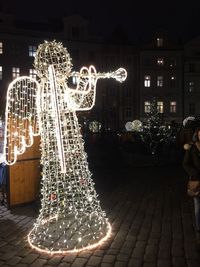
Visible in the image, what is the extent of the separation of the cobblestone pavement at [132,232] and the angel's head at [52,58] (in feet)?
10.5

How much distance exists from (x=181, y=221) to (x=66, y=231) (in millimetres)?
2577

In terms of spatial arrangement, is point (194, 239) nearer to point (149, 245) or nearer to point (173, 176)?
point (149, 245)

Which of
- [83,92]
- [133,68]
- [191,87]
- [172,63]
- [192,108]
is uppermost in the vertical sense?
[172,63]

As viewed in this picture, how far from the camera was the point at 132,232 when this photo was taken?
22.9 ft

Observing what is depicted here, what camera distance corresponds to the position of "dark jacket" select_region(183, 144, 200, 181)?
632 cm

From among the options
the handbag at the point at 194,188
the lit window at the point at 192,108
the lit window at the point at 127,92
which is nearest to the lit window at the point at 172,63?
the lit window at the point at 192,108

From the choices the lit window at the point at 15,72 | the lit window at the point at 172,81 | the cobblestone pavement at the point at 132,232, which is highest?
the lit window at the point at 15,72

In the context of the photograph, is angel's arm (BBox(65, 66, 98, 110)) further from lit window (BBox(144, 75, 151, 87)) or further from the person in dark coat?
lit window (BBox(144, 75, 151, 87))

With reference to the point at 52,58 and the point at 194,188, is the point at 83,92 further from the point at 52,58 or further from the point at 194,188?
the point at 194,188

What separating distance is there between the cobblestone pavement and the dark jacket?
1.22 metres

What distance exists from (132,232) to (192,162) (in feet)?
5.99

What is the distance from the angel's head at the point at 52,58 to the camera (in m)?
6.58

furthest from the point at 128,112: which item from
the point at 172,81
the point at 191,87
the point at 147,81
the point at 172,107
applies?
the point at 191,87

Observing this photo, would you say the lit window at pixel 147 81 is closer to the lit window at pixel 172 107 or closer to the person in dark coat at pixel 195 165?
the lit window at pixel 172 107
